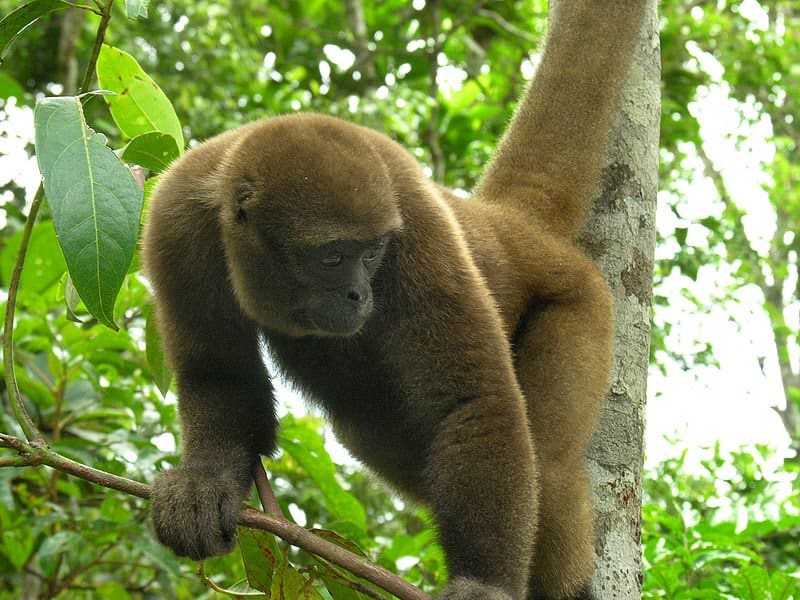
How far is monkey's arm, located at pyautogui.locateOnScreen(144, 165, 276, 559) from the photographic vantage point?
10.7ft

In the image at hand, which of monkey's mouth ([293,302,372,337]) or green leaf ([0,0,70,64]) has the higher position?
green leaf ([0,0,70,64])

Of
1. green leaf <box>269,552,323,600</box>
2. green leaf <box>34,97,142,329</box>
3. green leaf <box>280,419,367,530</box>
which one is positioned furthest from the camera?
green leaf <box>280,419,367,530</box>

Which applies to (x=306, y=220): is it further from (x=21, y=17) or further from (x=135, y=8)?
(x=21, y=17)

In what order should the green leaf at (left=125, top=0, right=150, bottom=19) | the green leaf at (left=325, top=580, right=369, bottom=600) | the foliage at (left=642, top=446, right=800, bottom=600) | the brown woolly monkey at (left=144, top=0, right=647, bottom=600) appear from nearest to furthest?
the green leaf at (left=125, top=0, right=150, bottom=19) → the green leaf at (left=325, top=580, right=369, bottom=600) → the brown woolly monkey at (left=144, top=0, right=647, bottom=600) → the foliage at (left=642, top=446, right=800, bottom=600)

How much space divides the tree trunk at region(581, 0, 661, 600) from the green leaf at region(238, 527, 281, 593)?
47.2 inches

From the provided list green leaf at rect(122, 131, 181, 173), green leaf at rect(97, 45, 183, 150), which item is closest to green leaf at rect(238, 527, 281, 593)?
green leaf at rect(122, 131, 181, 173)

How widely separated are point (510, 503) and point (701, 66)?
25.1 ft

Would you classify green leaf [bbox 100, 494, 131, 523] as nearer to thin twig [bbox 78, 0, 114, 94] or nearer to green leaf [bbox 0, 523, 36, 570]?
green leaf [bbox 0, 523, 36, 570]

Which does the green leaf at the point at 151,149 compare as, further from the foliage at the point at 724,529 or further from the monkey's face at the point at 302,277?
the foliage at the point at 724,529

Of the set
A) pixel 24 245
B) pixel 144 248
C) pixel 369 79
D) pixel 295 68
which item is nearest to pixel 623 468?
pixel 144 248

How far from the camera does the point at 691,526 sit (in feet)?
13.8

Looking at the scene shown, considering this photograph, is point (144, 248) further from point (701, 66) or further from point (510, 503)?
point (701, 66)

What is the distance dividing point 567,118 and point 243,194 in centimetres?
161

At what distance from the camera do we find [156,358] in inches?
142
